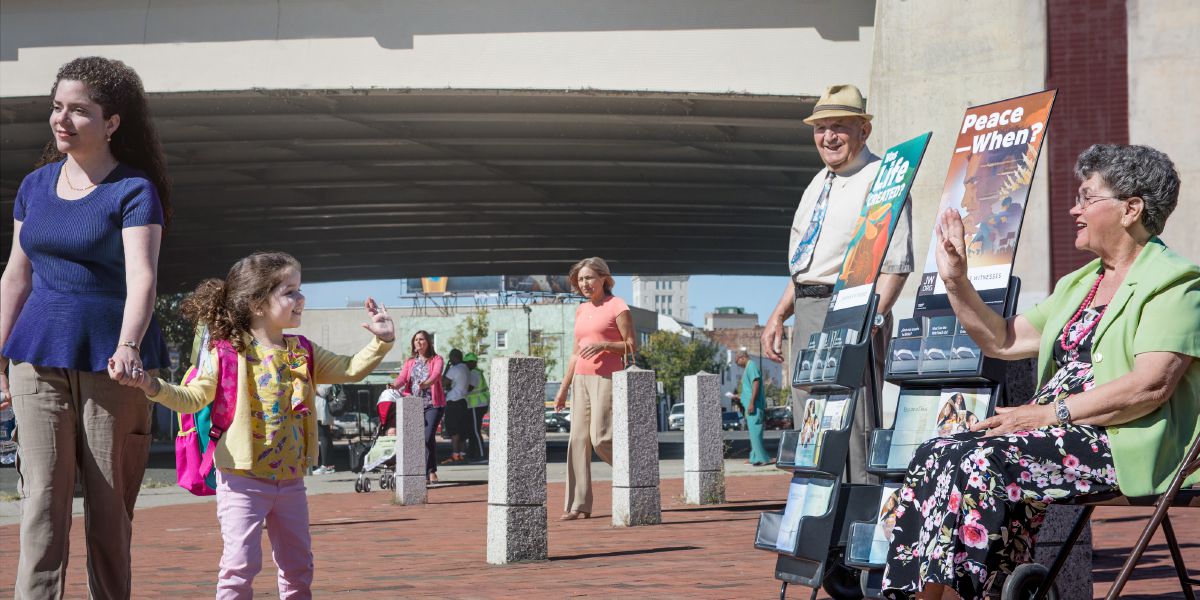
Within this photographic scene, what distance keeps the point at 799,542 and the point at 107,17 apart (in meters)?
14.5

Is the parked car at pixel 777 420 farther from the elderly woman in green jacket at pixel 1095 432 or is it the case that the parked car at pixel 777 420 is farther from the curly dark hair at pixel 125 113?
the curly dark hair at pixel 125 113

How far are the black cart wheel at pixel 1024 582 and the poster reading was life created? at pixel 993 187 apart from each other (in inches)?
43.6

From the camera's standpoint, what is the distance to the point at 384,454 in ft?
49.8

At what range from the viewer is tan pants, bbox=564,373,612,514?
10.2 meters

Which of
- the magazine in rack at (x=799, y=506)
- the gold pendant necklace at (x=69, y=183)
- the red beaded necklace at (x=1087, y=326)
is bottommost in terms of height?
the magazine in rack at (x=799, y=506)

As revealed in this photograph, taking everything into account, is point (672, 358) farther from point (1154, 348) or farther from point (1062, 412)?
point (1154, 348)

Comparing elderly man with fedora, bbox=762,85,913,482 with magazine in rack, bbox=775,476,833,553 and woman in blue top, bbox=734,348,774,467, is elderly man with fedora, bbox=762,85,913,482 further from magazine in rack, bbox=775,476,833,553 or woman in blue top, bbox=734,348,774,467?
woman in blue top, bbox=734,348,774,467

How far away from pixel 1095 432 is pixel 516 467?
3.98 meters

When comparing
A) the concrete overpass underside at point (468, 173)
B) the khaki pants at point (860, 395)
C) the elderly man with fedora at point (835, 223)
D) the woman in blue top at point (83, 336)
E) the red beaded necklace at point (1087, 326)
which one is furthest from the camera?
the concrete overpass underside at point (468, 173)

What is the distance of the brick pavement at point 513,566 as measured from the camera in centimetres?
642

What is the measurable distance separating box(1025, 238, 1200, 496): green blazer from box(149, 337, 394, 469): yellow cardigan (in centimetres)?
242

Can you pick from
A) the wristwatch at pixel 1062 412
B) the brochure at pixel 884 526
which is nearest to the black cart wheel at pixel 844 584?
the brochure at pixel 884 526

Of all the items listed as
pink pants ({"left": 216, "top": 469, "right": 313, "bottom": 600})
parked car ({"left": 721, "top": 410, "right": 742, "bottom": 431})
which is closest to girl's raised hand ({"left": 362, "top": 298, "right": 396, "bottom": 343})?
pink pants ({"left": 216, "top": 469, "right": 313, "bottom": 600})

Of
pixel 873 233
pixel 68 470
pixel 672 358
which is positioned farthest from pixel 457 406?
pixel 672 358
